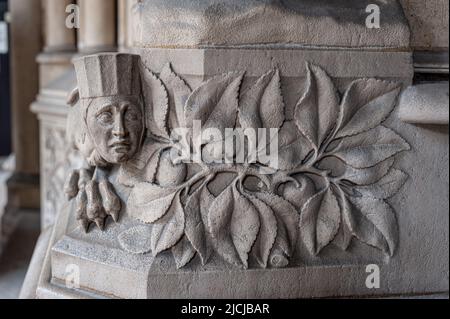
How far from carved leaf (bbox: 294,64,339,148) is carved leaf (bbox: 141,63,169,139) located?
221 millimetres

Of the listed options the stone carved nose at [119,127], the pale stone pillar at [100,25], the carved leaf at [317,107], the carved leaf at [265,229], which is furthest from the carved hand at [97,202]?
the pale stone pillar at [100,25]

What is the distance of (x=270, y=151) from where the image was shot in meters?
1.16

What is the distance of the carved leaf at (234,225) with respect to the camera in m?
1.15

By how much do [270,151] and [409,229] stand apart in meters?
0.29

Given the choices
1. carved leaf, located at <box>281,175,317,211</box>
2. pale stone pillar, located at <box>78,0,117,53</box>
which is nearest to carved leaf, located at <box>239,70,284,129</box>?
carved leaf, located at <box>281,175,317,211</box>

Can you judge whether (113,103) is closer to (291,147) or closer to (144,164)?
(144,164)

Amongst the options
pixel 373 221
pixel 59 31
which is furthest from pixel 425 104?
pixel 59 31

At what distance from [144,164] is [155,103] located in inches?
4.2

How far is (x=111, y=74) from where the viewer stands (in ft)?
3.77

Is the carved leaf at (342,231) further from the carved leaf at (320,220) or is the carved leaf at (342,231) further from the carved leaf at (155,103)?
the carved leaf at (155,103)

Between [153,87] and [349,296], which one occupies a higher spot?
[153,87]

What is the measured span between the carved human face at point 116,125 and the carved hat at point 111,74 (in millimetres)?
13
